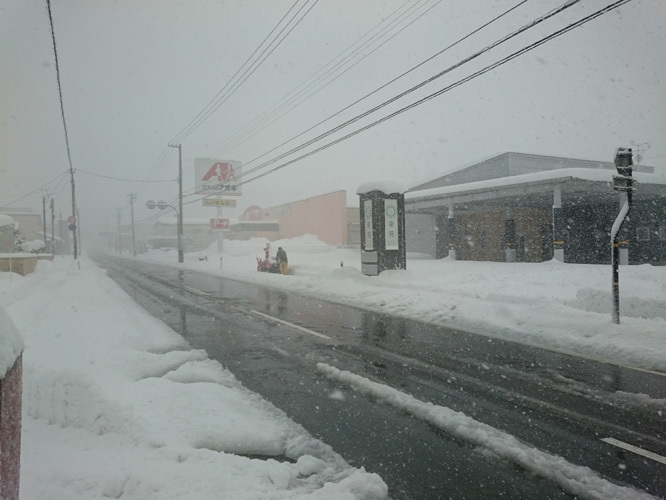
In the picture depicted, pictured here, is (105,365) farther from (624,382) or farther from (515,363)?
(624,382)

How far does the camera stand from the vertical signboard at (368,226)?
18.6m

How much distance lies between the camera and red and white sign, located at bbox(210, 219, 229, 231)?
38750 mm

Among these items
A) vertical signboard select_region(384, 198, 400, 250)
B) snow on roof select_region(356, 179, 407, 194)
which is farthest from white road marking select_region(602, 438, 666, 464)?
snow on roof select_region(356, 179, 407, 194)

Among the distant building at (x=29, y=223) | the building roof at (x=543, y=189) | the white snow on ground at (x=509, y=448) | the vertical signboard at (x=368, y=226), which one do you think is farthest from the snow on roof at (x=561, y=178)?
the distant building at (x=29, y=223)

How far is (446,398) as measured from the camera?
5016 mm

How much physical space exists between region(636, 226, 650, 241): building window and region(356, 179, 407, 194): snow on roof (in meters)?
19.2

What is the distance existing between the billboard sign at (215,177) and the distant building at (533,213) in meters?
22.3

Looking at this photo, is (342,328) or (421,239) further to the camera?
(421,239)

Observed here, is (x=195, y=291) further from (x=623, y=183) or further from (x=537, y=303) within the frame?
(x=623, y=183)

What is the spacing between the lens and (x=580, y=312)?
31.4ft

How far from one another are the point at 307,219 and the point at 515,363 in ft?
156

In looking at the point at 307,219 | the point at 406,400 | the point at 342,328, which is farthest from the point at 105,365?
the point at 307,219

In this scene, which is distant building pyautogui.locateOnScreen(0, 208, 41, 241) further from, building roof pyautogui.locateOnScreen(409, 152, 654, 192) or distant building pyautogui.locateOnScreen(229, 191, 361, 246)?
building roof pyautogui.locateOnScreen(409, 152, 654, 192)

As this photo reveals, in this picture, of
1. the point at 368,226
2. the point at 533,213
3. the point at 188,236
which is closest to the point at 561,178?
the point at 368,226
